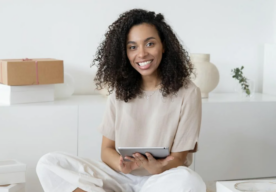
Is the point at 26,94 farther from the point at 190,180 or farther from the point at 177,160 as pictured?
the point at 190,180

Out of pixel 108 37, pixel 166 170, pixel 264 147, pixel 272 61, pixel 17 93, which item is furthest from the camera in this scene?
pixel 272 61

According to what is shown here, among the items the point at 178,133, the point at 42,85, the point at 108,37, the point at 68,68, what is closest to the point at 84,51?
the point at 68,68

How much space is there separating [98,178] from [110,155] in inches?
5.0

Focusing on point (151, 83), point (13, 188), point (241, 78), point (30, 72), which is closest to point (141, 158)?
point (151, 83)

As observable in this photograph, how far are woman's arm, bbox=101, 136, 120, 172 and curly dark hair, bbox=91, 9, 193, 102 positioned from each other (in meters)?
0.21

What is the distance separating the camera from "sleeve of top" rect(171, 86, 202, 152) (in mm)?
1948

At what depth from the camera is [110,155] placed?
2037 mm

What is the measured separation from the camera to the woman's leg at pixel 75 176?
1874mm

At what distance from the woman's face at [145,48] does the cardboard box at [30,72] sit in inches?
29.6

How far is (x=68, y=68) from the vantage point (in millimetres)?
3025

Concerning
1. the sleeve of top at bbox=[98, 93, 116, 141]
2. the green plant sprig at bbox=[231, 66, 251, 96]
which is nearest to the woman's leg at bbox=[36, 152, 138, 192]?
the sleeve of top at bbox=[98, 93, 116, 141]

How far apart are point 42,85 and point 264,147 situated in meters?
1.40

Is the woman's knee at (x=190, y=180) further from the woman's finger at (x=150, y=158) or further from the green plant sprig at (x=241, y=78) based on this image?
the green plant sprig at (x=241, y=78)

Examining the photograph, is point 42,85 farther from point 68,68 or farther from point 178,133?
point 178,133
